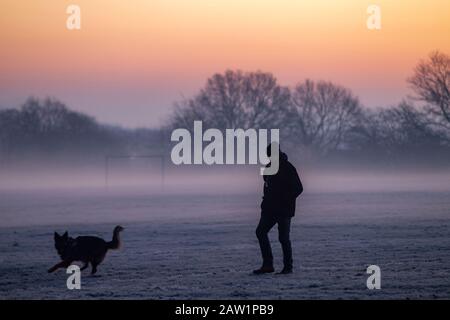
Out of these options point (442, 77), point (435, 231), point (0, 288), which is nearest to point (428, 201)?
point (435, 231)

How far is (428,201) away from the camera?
37281mm

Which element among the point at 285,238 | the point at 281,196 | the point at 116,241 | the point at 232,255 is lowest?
the point at 232,255

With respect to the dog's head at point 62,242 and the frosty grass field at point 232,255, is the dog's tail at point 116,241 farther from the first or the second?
the dog's head at point 62,242

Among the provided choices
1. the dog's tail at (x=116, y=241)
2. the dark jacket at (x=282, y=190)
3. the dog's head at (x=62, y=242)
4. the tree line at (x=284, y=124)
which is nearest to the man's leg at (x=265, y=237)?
the dark jacket at (x=282, y=190)

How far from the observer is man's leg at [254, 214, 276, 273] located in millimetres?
13234

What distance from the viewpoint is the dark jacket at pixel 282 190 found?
43.0ft

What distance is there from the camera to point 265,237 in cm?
1336

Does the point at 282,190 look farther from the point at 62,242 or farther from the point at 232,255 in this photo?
the point at 232,255

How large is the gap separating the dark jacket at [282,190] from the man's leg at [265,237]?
0.12 metres

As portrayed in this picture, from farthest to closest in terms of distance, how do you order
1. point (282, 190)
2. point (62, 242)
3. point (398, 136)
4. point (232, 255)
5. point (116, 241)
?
point (398, 136) → point (232, 255) → point (116, 241) → point (62, 242) → point (282, 190)

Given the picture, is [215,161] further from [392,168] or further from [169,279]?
[169,279]

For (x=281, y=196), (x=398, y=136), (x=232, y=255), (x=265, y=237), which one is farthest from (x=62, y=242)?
(x=398, y=136)

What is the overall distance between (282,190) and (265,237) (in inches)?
31.1

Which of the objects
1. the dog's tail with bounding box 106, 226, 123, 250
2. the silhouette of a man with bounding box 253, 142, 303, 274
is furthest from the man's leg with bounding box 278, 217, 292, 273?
the dog's tail with bounding box 106, 226, 123, 250
